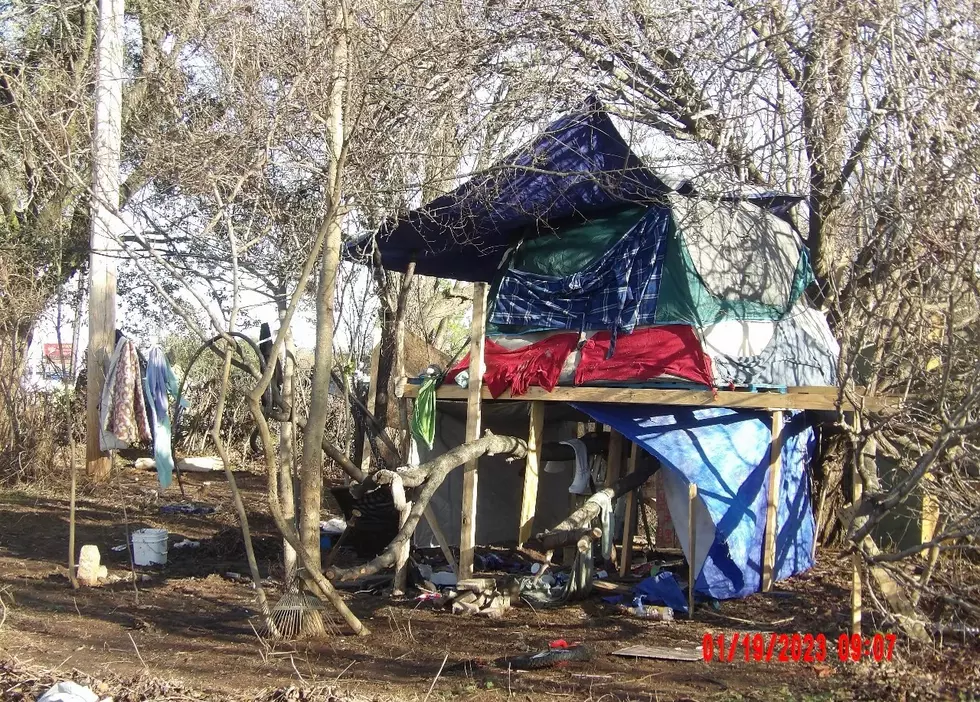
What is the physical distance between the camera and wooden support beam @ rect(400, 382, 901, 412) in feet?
23.6

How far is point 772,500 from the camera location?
779cm

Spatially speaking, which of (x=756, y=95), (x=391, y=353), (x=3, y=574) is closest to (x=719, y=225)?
(x=756, y=95)

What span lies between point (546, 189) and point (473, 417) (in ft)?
7.46

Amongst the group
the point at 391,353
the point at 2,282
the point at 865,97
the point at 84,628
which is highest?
the point at 865,97

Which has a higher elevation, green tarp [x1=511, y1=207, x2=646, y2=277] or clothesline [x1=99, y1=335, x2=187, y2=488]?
green tarp [x1=511, y1=207, x2=646, y2=277]

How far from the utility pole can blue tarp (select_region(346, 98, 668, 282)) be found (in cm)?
452

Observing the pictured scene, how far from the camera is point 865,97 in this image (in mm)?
7730

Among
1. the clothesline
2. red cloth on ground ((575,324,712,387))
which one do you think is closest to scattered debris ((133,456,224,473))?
the clothesline

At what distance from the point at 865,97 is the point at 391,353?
256 inches

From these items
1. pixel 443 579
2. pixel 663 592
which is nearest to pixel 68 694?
pixel 443 579

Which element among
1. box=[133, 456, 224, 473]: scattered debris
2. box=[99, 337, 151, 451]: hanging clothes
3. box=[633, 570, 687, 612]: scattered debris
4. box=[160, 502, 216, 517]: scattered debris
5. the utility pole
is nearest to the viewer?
box=[633, 570, 687, 612]: scattered debris

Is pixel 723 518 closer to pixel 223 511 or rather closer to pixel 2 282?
pixel 223 511

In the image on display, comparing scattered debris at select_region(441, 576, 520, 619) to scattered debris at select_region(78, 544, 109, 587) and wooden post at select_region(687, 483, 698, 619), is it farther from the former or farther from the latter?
scattered debris at select_region(78, 544, 109, 587)

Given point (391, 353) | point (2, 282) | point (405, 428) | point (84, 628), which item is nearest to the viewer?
point (84, 628)
